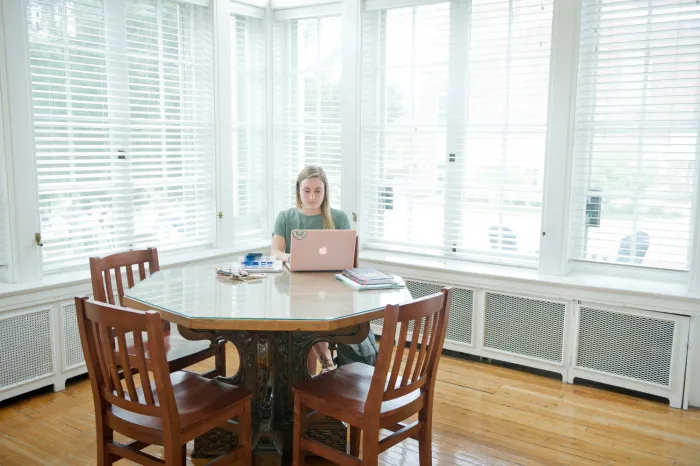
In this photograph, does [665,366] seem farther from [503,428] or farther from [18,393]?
[18,393]

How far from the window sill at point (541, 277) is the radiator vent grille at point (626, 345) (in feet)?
0.52

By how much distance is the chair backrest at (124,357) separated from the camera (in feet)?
7.24

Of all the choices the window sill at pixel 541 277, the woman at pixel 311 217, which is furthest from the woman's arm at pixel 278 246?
the window sill at pixel 541 277

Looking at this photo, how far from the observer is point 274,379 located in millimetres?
3000

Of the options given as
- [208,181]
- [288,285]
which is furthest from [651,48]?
[208,181]

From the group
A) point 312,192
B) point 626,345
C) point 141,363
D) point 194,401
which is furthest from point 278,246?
point 626,345

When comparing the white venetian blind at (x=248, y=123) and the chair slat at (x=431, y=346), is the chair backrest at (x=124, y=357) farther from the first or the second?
the white venetian blind at (x=248, y=123)

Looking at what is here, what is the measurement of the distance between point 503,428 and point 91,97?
311 centimetres

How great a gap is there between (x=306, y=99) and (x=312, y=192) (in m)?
1.66

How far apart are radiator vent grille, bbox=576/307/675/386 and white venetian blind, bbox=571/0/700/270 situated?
404 mm

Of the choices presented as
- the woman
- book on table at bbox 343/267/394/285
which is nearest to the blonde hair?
the woman

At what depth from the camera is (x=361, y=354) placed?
3592 mm

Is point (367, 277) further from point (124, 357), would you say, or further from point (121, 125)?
point (121, 125)

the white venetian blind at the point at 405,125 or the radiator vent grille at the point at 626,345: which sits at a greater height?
the white venetian blind at the point at 405,125
